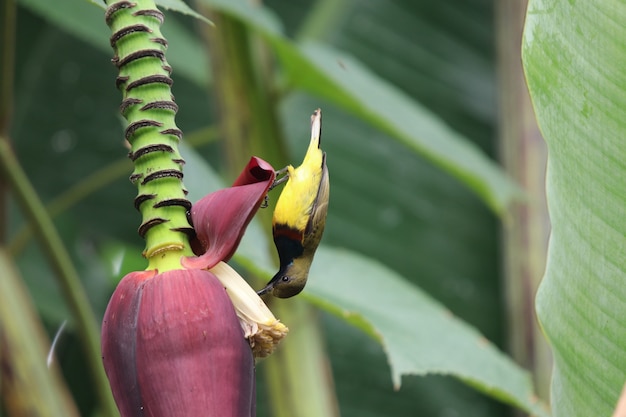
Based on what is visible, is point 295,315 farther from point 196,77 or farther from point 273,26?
point 196,77

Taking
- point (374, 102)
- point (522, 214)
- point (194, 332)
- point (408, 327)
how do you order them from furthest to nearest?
1. point (522, 214)
2. point (374, 102)
3. point (408, 327)
4. point (194, 332)

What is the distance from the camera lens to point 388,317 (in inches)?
24.3

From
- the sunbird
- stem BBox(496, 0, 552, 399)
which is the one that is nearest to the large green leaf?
the sunbird

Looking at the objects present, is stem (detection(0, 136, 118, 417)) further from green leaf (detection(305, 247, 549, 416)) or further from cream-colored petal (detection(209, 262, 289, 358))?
cream-colored petal (detection(209, 262, 289, 358))

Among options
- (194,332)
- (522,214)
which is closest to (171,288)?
(194,332)

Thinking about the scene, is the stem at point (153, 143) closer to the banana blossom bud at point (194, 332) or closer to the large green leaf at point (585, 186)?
the banana blossom bud at point (194, 332)

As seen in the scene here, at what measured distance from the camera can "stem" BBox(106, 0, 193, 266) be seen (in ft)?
0.76

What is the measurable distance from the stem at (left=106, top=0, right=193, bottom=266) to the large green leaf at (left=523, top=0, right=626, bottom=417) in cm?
14

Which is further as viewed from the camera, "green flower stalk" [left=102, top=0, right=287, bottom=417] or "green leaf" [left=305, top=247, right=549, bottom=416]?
"green leaf" [left=305, top=247, right=549, bottom=416]

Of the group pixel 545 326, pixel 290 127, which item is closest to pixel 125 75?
pixel 545 326

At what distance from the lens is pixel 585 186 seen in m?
0.32

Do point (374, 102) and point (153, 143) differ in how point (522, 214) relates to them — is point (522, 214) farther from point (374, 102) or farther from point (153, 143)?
point (153, 143)

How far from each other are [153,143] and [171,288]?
4 centimetres

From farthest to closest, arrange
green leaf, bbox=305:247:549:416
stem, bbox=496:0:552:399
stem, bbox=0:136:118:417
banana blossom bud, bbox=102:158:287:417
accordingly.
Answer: stem, bbox=496:0:552:399 → stem, bbox=0:136:118:417 → green leaf, bbox=305:247:549:416 → banana blossom bud, bbox=102:158:287:417
